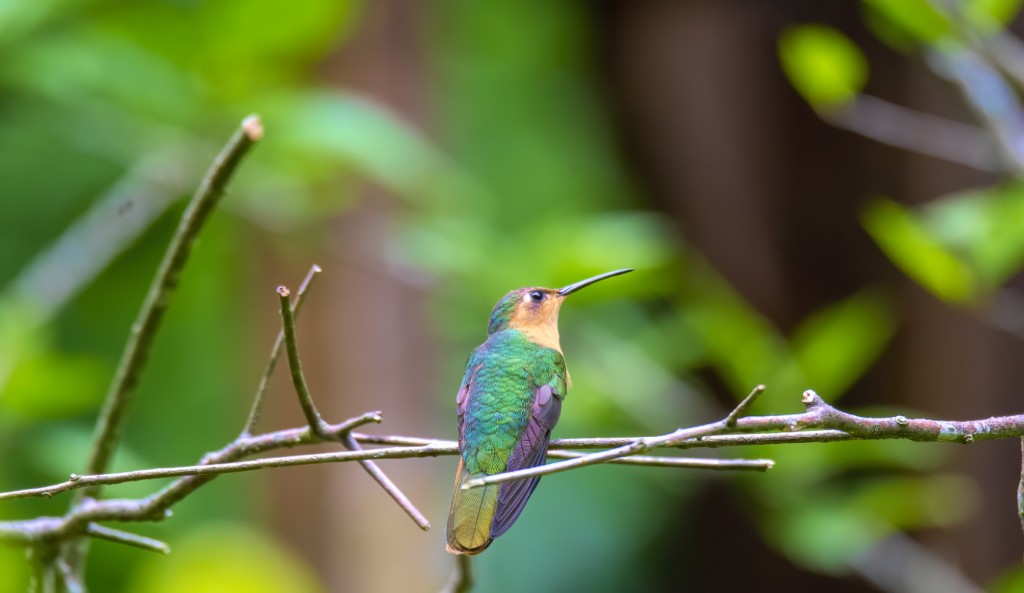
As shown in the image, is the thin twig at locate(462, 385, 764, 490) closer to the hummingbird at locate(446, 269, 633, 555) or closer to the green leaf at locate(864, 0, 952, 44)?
the hummingbird at locate(446, 269, 633, 555)

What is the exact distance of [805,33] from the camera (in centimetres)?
193

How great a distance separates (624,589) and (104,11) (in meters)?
3.07

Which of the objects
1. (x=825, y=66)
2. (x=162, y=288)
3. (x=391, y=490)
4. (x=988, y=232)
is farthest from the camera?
(x=825, y=66)

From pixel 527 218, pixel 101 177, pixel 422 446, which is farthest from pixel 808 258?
pixel 422 446

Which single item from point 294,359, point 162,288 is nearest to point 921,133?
point 162,288

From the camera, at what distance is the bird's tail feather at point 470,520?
727mm

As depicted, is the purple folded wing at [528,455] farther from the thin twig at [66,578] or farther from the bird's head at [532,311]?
the thin twig at [66,578]

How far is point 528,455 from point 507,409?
0.29 ft

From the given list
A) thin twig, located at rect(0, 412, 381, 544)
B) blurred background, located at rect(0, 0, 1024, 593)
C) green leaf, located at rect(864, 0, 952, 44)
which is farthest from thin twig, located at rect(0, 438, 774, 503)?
green leaf, located at rect(864, 0, 952, 44)

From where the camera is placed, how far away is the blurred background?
2037 mm

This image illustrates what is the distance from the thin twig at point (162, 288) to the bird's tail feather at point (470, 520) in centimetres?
31

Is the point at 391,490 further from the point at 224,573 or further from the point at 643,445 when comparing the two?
the point at 224,573

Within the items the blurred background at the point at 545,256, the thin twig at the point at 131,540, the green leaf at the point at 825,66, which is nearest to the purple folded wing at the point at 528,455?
the thin twig at the point at 131,540

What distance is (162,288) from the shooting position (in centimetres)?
95
